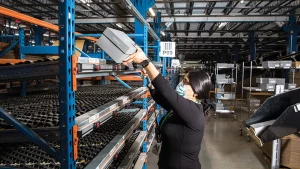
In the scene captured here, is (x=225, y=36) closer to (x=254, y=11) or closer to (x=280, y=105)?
(x=254, y=11)

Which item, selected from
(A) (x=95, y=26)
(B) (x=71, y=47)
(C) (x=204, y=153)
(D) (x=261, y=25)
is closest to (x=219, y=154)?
(C) (x=204, y=153)

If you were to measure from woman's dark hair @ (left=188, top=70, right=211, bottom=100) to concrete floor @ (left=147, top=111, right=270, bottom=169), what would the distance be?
108 inches

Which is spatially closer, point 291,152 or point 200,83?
point 200,83

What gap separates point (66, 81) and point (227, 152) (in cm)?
499

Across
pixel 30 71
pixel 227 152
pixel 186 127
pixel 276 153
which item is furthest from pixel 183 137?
pixel 227 152

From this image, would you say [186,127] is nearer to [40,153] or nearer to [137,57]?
[137,57]

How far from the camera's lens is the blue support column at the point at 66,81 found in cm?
108

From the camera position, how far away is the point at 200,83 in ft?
6.40

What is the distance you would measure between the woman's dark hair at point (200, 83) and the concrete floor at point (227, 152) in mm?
2751

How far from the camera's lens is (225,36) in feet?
45.3

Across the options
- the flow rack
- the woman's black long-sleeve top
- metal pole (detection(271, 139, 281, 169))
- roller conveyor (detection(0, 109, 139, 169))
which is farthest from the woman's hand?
metal pole (detection(271, 139, 281, 169))

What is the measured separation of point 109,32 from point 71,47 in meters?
0.49

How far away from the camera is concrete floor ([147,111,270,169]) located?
4527 millimetres

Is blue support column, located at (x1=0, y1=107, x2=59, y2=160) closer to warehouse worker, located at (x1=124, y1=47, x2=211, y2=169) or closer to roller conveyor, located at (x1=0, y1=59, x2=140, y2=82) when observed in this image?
roller conveyor, located at (x1=0, y1=59, x2=140, y2=82)
